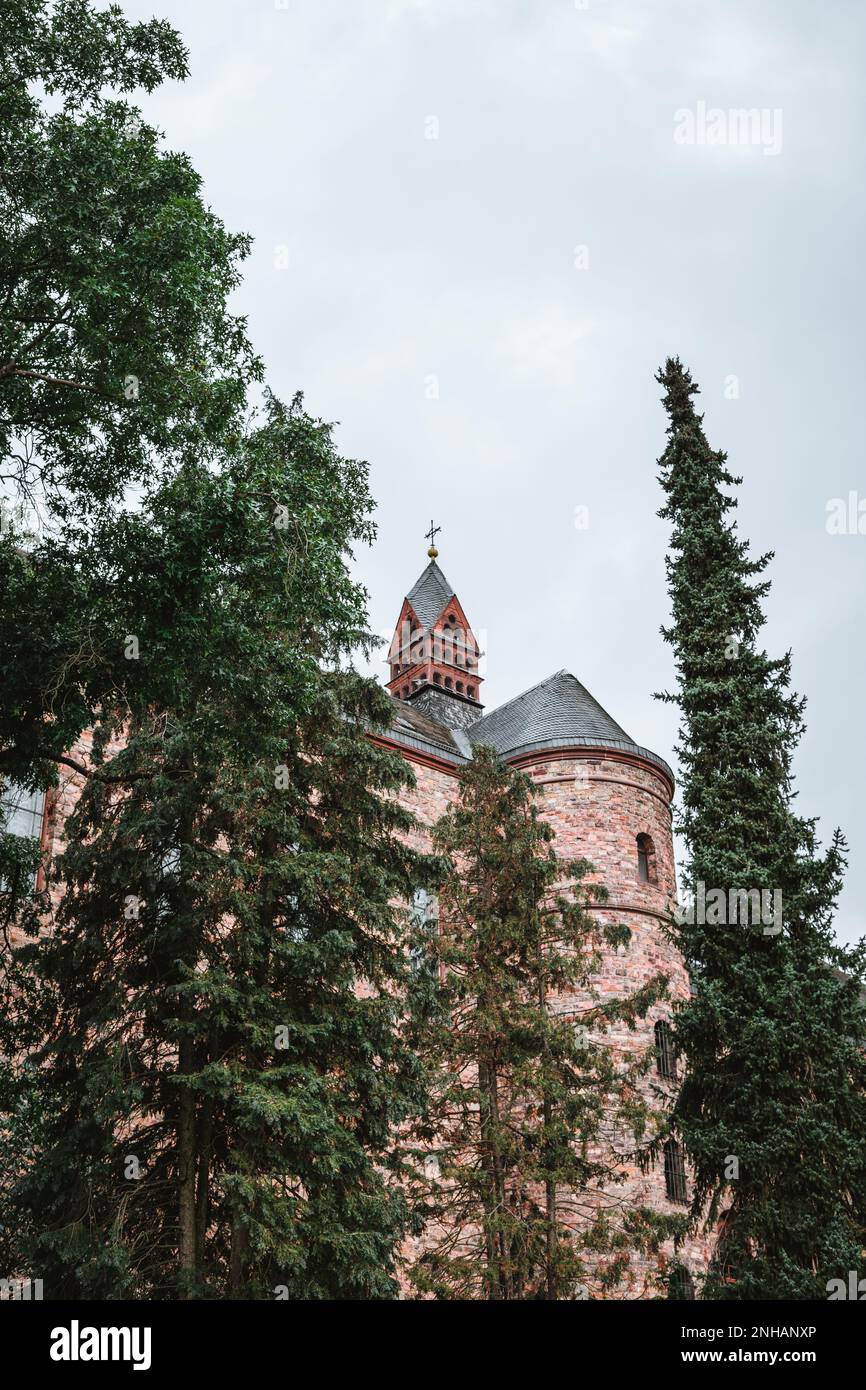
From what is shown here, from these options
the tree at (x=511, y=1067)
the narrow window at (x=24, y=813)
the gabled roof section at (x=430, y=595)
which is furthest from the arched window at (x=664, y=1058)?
the gabled roof section at (x=430, y=595)

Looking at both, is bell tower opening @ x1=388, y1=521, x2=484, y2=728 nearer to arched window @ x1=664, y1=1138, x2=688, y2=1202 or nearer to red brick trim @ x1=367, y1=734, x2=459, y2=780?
red brick trim @ x1=367, y1=734, x2=459, y2=780

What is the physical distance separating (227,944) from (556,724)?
14.8 meters

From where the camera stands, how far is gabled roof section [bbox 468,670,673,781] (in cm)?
2389

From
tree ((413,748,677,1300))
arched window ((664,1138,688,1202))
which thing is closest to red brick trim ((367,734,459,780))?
tree ((413,748,677,1300))

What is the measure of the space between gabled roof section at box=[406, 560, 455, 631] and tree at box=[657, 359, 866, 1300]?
23649 mm

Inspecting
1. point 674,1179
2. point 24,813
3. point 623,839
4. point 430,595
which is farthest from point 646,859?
point 430,595

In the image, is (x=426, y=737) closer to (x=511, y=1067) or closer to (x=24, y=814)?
(x=24, y=814)

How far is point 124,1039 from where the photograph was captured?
38.4 ft

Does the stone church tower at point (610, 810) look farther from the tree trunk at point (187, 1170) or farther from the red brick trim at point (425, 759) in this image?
the tree trunk at point (187, 1170)

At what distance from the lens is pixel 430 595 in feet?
138

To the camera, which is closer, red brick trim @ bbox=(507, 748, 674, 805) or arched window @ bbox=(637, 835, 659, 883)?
arched window @ bbox=(637, 835, 659, 883)

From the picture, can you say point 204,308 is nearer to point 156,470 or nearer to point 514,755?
point 156,470
